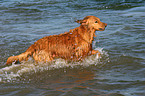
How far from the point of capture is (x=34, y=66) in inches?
263

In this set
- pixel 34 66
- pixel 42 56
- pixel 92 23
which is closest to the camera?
pixel 42 56

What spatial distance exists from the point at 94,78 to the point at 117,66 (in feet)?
3.52

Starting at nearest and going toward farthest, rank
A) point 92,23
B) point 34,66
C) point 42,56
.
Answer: point 42,56, point 34,66, point 92,23

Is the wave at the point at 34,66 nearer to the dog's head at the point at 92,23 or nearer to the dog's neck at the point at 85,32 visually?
the dog's neck at the point at 85,32

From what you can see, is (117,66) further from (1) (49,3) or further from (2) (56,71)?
(1) (49,3)

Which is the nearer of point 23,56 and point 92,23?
point 23,56

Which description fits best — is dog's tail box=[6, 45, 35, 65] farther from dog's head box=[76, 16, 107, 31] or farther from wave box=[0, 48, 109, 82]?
dog's head box=[76, 16, 107, 31]

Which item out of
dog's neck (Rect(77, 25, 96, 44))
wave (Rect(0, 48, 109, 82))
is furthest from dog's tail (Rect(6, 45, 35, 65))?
dog's neck (Rect(77, 25, 96, 44))

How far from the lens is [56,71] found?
655 centimetres

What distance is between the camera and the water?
17.4ft

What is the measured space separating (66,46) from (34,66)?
1076 mm

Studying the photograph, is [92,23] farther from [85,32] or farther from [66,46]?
[66,46]

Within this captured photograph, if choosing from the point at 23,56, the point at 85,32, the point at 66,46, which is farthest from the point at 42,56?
the point at 85,32

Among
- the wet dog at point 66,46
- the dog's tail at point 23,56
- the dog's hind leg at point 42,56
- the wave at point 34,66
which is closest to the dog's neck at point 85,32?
the wet dog at point 66,46
